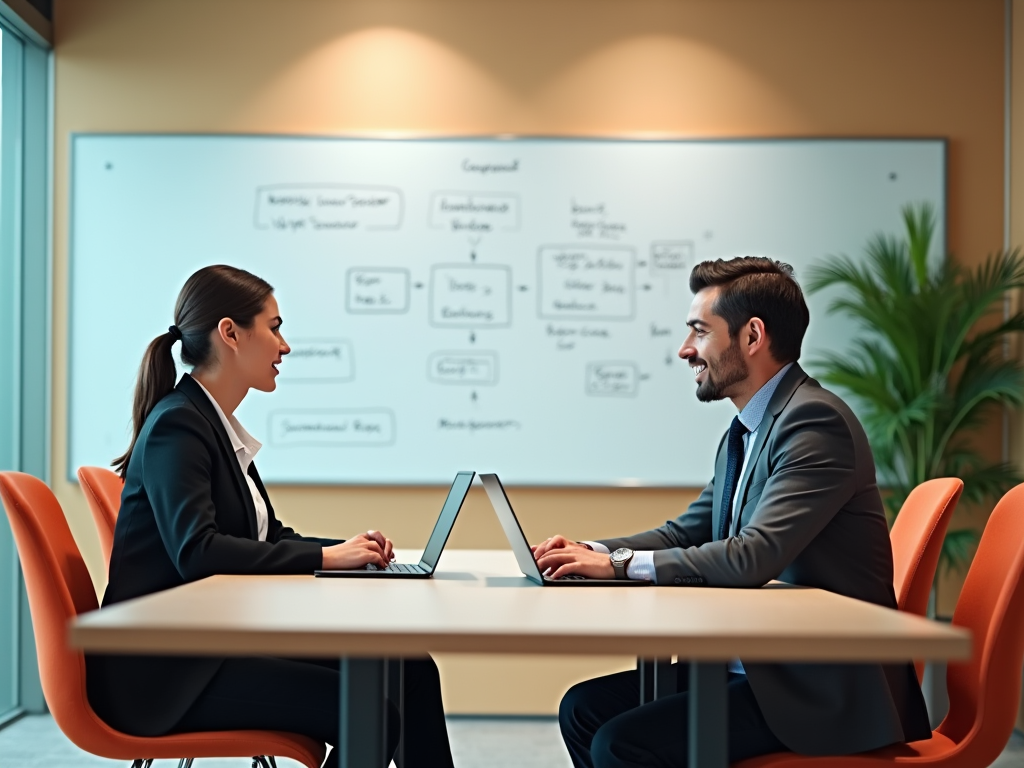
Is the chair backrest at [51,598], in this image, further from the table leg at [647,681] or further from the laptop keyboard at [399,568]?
the table leg at [647,681]

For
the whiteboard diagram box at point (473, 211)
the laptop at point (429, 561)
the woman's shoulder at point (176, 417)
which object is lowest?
the laptop at point (429, 561)

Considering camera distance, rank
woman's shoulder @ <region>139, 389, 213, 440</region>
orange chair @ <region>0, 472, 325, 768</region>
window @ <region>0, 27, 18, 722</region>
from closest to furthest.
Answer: orange chair @ <region>0, 472, 325, 768</region> < woman's shoulder @ <region>139, 389, 213, 440</region> < window @ <region>0, 27, 18, 722</region>

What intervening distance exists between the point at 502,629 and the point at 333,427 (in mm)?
2891

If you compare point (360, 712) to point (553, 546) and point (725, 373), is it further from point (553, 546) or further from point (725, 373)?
point (725, 373)

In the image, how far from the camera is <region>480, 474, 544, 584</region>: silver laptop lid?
75.4 inches

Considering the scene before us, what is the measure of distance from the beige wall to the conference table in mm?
2493

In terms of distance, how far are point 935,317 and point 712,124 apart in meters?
1.13

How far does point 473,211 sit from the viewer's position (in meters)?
4.16

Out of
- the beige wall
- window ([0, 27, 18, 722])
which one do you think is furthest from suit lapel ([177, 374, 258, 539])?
window ([0, 27, 18, 722])

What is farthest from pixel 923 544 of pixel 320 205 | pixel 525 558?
pixel 320 205

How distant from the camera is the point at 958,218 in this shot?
4184 mm

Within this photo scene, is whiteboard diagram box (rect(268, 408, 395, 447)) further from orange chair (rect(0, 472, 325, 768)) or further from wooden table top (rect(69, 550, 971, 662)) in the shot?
wooden table top (rect(69, 550, 971, 662))

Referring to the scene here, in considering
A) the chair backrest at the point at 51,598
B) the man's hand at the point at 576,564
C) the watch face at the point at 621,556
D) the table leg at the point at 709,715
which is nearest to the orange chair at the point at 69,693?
the chair backrest at the point at 51,598

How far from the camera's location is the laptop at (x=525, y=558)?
6.21ft
